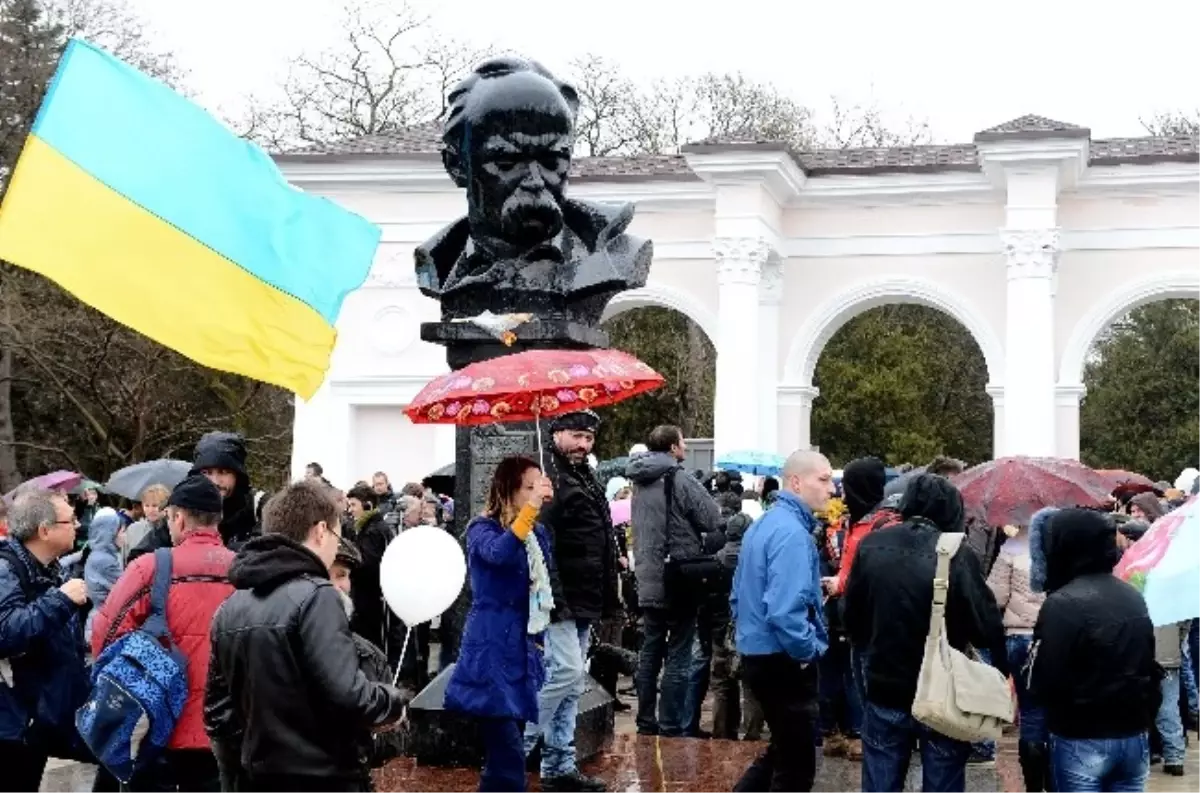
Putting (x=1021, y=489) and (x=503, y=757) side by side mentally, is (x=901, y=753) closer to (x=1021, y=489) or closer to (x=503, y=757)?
(x=503, y=757)

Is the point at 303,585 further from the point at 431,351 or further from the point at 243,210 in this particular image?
the point at 431,351

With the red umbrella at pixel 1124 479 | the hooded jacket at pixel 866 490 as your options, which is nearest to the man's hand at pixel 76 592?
the hooded jacket at pixel 866 490

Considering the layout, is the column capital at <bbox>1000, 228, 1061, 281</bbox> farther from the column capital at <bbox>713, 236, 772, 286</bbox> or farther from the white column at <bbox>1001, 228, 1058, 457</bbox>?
the column capital at <bbox>713, 236, 772, 286</bbox>

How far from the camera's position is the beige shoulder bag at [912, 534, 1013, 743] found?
6.07 metres

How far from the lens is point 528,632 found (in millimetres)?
6477

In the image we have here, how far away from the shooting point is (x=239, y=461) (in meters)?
7.43

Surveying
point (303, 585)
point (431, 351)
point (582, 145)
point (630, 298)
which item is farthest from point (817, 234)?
point (303, 585)

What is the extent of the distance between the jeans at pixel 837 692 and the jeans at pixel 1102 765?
3913 mm

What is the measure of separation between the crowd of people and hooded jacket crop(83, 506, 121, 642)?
7.42ft

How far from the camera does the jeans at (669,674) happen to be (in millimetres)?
10172

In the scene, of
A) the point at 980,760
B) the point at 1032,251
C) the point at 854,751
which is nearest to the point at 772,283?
the point at 1032,251

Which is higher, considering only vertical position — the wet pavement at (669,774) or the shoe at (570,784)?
the shoe at (570,784)

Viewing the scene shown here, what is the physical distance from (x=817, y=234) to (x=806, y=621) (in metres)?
18.9

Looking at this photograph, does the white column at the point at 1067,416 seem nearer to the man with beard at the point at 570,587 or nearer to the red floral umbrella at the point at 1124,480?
the red floral umbrella at the point at 1124,480
